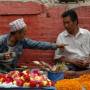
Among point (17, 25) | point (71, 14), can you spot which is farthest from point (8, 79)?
point (71, 14)

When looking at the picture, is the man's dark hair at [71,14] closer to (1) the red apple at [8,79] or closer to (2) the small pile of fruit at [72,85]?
(2) the small pile of fruit at [72,85]

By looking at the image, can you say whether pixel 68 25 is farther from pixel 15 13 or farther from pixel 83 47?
pixel 15 13

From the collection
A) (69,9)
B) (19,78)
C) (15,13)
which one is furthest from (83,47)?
(19,78)

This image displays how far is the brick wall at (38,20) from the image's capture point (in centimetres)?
934

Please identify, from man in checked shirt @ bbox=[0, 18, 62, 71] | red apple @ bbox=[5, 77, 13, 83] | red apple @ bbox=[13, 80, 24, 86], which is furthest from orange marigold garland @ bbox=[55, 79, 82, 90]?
man in checked shirt @ bbox=[0, 18, 62, 71]

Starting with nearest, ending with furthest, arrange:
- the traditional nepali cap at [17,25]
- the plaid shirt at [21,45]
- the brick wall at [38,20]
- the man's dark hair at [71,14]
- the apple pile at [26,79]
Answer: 1. the apple pile at [26,79]
2. the traditional nepali cap at [17,25]
3. the plaid shirt at [21,45]
4. the man's dark hair at [71,14]
5. the brick wall at [38,20]

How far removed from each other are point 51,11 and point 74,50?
0.97 metres

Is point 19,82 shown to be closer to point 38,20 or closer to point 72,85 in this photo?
point 72,85

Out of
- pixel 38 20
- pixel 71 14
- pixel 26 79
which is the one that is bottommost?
pixel 26 79

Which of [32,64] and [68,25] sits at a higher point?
[68,25]

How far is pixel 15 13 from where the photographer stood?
30.6 ft

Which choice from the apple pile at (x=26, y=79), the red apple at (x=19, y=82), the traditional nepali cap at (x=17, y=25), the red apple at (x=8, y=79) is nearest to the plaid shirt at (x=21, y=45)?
the traditional nepali cap at (x=17, y=25)

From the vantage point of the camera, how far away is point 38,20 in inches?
372

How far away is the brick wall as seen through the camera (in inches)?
368
